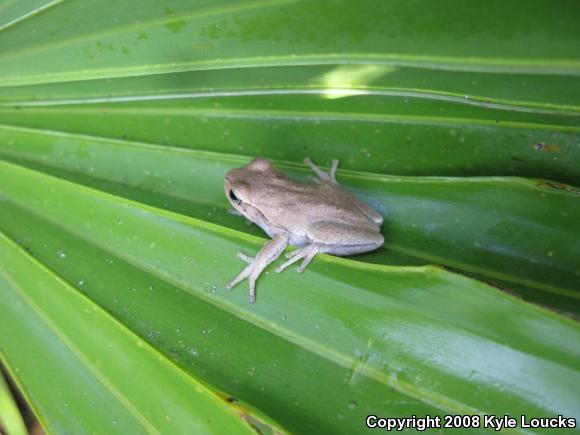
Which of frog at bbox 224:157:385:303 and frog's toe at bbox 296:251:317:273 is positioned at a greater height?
frog at bbox 224:157:385:303

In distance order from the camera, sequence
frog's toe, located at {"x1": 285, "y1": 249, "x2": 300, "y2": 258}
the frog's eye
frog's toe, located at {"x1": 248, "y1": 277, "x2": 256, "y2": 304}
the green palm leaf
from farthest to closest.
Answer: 1. the frog's eye
2. frog's toe, located at {"x1": 285, "y1": 249, "x2": 300, "y2": 258}
3. frog's toe, located at {"x1": 248, "y1": 277, "x2": 256, "y2": 304}
4. the green palm leaf

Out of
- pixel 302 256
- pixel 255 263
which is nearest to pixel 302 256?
pixel 302 256

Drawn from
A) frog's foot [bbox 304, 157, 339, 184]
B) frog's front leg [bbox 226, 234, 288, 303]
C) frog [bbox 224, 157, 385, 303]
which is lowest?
frog's front leg [bbox 226, 234, 288, 303]

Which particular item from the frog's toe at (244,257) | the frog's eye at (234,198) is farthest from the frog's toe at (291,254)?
the frog's eye at (234,198)

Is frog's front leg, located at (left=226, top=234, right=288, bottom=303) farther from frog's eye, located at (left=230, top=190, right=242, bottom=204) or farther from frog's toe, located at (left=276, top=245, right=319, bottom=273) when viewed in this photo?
frog's eye, located at (left=230, top=190, right=242, bottom=204)

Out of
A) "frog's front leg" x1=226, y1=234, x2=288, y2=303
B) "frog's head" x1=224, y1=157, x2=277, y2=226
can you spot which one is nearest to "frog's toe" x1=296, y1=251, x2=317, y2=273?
"frog's front leg" x1=226, y1=234, x2=288, y2=303

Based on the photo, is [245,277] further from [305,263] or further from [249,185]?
[249,185]

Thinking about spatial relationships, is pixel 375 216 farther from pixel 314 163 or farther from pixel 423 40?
pixel 423 40

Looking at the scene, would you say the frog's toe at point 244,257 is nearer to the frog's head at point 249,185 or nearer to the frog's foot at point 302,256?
the frog's foot at point 302,256
